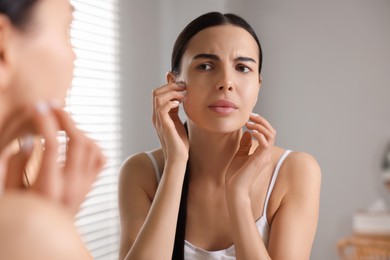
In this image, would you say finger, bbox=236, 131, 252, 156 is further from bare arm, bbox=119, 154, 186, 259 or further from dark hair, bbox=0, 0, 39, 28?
dark hair, bbox=0, 0, 39, 28

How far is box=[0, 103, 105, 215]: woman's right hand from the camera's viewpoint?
0.28 metres

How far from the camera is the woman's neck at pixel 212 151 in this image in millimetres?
1221

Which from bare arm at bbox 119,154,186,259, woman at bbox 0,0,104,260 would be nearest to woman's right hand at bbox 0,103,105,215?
woman at bbox 0,0,104,260

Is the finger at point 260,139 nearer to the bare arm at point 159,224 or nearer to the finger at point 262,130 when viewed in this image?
the finger at point 262,130

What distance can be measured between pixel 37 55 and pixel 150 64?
2242mm

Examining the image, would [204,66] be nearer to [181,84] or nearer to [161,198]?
[181,84]

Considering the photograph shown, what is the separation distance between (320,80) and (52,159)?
2.41 m

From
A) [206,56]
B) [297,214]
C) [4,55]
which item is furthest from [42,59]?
[297,214]

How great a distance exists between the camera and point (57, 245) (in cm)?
26

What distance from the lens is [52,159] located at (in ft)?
0.92

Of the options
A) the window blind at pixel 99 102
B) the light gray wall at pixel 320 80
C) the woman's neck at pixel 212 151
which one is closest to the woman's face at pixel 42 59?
the woman's neck at pixel 212 151

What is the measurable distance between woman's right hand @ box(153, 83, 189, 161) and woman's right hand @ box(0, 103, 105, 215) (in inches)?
28.2

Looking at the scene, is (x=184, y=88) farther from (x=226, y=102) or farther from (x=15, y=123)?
(x=15, y=123)

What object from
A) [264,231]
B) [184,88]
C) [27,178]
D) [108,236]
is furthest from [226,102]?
[108,236]
